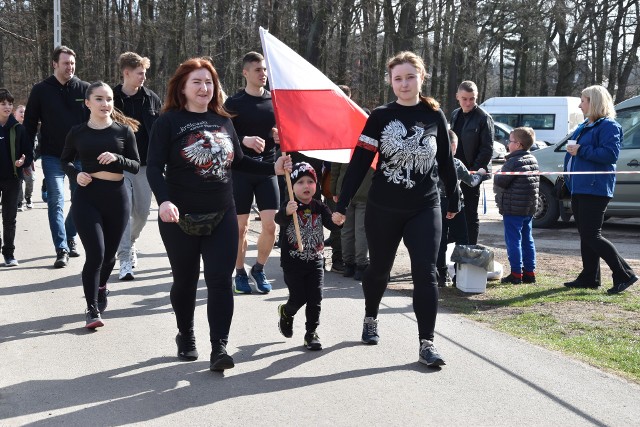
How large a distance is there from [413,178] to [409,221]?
0.95ft

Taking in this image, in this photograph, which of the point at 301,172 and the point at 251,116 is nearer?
the point at 301,172

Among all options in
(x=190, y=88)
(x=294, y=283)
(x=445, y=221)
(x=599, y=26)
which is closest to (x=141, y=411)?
(x=294, y=283)

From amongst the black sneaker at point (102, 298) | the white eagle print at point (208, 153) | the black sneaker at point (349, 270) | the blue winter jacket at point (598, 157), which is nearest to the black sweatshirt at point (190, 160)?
the white eagle print at point (208, 153)

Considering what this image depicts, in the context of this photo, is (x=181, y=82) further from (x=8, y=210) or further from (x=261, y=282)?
(x=8, y=210)

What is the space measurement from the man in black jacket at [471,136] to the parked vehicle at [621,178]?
161 inches

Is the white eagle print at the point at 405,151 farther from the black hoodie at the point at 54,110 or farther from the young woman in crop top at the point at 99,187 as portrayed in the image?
the black hoodie at the point at 54,110

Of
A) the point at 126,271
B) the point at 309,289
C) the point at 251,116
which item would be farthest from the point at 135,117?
the point at 309,289

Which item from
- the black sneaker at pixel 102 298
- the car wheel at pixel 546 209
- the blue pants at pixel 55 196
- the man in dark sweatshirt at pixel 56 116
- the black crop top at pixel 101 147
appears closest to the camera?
the black crop top at pixel 101 147

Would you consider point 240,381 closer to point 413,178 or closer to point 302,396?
point 302,396

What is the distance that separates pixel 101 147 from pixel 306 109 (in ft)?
5.77

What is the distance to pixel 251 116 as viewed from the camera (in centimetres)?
710

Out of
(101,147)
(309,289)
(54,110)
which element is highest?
(54,110)

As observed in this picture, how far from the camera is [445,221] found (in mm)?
8008

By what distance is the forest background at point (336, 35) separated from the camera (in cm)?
3073
